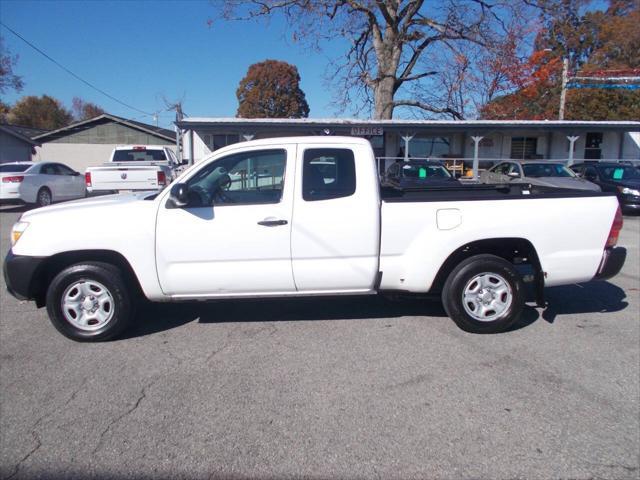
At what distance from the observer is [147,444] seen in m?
2.98

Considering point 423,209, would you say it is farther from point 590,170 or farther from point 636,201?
point 590,170

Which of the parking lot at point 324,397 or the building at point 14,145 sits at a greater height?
the building at point 14,145

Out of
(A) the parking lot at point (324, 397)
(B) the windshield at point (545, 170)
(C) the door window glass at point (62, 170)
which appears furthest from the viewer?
(C) the door window glass at point (62, 170)

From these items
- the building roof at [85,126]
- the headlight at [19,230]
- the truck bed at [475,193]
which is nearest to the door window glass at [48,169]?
the headlight at [19,230]

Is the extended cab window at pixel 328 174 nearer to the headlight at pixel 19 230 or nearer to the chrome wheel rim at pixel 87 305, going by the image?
the chrome wheel rim at pixel 87 305

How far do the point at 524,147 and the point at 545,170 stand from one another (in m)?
11.0

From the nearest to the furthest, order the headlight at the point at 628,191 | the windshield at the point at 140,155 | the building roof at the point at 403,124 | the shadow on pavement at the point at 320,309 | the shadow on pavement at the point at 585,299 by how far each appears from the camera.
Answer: the shadow on pavement at the point at 320,309 < the shadow on pavement at the point at 585,299 < the headlight at the point at 628,191 < the windshield at the point at 140,155 < the building roof at the point at 403,124

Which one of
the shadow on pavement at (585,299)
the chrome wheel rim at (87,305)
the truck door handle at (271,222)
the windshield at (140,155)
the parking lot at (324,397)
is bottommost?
the parking lot at (324,397)

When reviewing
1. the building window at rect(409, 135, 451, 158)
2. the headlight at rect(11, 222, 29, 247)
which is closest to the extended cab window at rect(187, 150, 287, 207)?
the headlight at rect(11, 222, 29, 247)

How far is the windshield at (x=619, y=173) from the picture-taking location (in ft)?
52.0

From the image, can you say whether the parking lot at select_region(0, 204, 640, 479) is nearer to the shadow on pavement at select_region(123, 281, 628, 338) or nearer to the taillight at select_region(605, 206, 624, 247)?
the shadow on pavement at select_region(123, 281, 628, 338)

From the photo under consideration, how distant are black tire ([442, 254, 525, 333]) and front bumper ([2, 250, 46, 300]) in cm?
384

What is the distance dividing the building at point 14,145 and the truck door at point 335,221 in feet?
111

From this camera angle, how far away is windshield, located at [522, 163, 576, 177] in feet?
54.0
